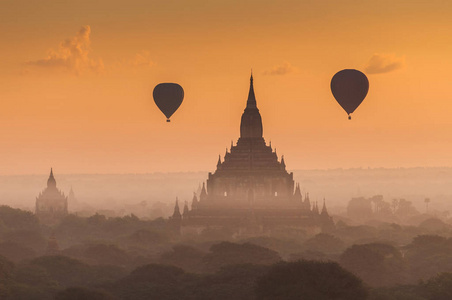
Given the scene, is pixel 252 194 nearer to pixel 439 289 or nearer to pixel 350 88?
pixel 350 88

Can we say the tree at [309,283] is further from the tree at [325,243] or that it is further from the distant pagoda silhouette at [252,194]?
the distant pagoda silhouette at [252,194]

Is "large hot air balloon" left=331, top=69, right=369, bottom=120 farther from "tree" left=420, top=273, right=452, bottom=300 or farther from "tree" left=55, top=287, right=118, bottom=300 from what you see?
"tree" left=55, top=287, right=118, bottom=300

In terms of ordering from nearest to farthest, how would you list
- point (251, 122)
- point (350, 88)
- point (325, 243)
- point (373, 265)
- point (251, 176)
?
point (373, 265) < point (350, 88) < point (325, 243) < point (251, 176) < point (251, 122)

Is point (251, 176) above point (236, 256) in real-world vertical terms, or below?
above

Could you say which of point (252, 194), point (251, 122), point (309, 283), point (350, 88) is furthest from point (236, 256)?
point (251, 122)

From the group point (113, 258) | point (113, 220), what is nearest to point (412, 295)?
point (113, 258)

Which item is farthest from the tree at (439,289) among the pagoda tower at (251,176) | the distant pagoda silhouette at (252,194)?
the pagoda tower at (251,176)

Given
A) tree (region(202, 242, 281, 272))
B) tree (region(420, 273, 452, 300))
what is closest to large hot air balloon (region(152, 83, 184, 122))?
tree (region(202, 242, 281, 272))
